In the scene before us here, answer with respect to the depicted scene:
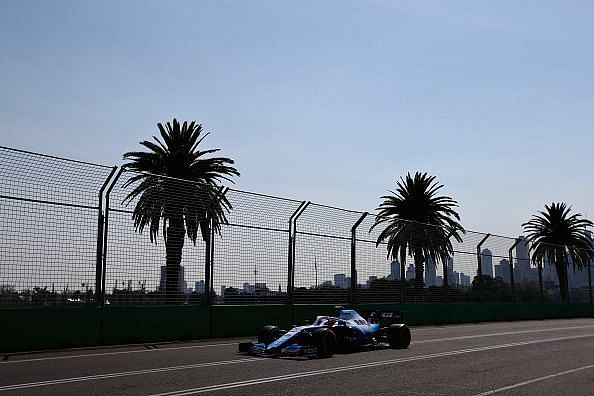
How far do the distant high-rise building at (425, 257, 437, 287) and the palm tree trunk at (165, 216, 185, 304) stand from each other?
41.3ft

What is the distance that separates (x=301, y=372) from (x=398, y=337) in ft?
15.9

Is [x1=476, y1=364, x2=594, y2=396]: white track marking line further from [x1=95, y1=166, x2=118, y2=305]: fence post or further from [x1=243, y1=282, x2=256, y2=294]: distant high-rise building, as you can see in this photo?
[x1=243, y1=282, x2=256, y2=294]: distant high-rise building

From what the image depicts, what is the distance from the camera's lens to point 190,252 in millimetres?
16859

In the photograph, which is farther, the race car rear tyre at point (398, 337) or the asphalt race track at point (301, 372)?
the race car rear tyre at point (398, 337)

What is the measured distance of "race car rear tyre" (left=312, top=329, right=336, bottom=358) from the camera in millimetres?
12516

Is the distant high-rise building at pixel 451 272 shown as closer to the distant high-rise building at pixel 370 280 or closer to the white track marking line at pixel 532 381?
the distant high-rise building at pixel 370 280

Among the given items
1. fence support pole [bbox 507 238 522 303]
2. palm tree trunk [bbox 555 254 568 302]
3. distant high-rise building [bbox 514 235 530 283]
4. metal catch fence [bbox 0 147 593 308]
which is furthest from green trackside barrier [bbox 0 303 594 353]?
palm tree trunk [bbox 555 254 568 302]

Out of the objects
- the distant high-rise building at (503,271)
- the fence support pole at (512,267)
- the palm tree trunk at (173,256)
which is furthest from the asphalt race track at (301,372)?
the fence support pole at (512,267)

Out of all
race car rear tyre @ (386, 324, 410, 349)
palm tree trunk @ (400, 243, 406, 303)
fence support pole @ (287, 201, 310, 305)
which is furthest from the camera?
palm tree trunk @ (400, 243, 406, 303)

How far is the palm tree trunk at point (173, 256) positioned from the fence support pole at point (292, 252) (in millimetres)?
4216

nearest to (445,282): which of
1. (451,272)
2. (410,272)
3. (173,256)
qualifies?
(451,272)

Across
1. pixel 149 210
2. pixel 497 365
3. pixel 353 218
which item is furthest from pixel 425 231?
pixel 497 365

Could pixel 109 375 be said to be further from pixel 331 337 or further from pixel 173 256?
pixel 173 256

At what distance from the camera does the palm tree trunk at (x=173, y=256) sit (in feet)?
53.6
